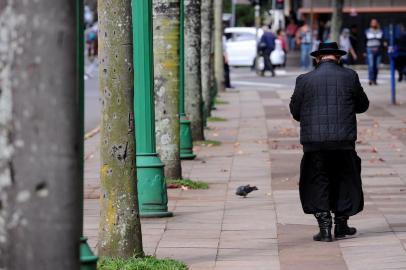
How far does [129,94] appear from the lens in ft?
28.1

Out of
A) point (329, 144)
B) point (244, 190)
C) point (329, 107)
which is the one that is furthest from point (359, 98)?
point (244, 190)

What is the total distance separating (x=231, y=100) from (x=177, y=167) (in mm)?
18176

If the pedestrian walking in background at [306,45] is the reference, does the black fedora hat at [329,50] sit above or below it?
above

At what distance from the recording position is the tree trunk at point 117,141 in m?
8.43

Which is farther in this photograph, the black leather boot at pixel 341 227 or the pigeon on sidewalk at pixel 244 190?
the pigeon on sidewalk at pixel 244 190

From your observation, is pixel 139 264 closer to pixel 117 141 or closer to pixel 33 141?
pixel 117 141

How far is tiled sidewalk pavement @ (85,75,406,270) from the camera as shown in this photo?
348 inches

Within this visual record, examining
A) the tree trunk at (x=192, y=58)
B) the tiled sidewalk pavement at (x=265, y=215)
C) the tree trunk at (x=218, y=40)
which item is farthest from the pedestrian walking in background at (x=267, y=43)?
the tree trunk at (x=192, y=58)

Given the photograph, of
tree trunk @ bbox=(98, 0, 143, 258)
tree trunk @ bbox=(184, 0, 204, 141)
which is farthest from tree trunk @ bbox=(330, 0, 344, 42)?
tree trunk @ bbox=(98, 0, 143, 258)

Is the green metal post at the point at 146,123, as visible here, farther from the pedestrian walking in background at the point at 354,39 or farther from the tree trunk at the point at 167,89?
the pedestrian walking in background at the point at 354,39

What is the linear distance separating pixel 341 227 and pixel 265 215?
1486mm

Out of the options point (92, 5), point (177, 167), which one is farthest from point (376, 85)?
point (92, 5)

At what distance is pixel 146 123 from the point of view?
10789 millimetres

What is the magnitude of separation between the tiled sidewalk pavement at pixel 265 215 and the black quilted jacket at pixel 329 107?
82 centimetres
